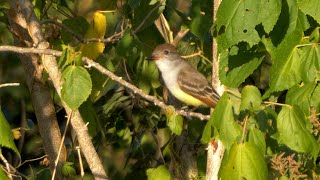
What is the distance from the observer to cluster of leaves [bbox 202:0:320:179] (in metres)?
4.47

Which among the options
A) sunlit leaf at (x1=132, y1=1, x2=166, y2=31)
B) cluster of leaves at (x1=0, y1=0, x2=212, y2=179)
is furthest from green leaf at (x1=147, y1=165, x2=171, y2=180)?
sunlit leaf at (x1=132, y1=1, x2=166, y2=31)

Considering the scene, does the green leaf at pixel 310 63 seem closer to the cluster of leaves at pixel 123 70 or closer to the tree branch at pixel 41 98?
the cluster of leaves at pixel 123 70

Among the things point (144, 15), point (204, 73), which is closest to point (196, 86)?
point (204, 73)

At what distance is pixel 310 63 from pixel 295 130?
0.42 metres

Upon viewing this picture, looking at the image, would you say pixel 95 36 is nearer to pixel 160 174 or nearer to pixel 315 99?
pixel 160 174

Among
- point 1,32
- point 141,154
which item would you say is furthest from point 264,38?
point 141,154

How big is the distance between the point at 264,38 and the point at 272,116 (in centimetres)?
45

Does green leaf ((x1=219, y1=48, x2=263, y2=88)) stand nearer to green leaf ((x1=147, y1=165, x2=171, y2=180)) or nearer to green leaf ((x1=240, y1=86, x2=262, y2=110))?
green leaf ((x1=240, y1=86, x2=262, y2=110))

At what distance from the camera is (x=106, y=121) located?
752cm

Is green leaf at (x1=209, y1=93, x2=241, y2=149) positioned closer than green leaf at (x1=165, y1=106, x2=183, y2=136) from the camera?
Yes

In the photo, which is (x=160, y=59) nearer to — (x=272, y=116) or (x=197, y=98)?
(x=197, y=98)

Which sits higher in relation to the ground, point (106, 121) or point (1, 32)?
point (1, 32)

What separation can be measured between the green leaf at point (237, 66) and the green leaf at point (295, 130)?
59 centimetres

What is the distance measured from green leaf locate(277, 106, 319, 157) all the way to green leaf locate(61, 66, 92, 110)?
1.09 m
